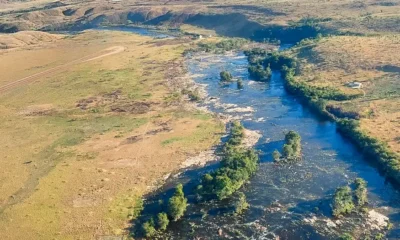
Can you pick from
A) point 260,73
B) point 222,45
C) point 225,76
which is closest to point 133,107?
point 225,76

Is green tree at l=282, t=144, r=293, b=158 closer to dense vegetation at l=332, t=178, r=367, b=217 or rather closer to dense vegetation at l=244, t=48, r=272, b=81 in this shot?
dense vegetation at l=332, t=178, r=367, b=217

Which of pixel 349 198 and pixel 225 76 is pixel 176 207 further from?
pixel 225 76

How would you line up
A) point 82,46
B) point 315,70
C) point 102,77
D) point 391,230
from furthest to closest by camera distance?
point 82,46 < point 102,77 < point 315,70 < point 391,230

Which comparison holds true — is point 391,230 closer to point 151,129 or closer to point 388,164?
point 388,164

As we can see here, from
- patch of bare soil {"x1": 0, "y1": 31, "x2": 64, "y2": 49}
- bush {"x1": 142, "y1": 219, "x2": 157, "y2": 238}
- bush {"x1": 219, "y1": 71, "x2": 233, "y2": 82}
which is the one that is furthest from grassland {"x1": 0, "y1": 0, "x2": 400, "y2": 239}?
bush {"x1": 219, "y1": 71, "x2": 233, "y2": 82}

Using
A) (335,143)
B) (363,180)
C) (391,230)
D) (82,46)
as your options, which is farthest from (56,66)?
(391,230)

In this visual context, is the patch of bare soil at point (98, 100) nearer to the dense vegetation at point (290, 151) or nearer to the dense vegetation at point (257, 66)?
the dense vegetation at point (257, 66)
